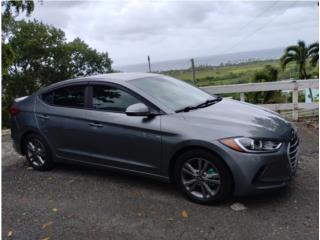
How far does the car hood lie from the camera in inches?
173

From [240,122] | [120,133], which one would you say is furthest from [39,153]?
[240,122]

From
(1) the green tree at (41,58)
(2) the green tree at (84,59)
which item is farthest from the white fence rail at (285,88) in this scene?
(2) the green tree at (84,59)

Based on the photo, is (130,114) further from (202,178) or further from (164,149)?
(202,178)

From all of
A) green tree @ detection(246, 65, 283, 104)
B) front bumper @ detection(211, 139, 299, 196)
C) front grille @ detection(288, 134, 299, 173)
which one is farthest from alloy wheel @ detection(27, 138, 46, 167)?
green tree @ detection(246, 65, 283, 104)

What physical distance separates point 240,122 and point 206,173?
2.33ft

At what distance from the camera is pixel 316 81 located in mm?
8750

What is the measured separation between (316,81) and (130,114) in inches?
218

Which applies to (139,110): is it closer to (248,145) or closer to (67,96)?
(248,145)

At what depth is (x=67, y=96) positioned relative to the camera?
19.4ft

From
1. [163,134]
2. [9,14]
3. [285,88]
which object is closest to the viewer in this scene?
[163,134]

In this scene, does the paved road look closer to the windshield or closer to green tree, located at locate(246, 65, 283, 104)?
the windshield

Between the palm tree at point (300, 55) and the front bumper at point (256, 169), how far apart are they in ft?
140

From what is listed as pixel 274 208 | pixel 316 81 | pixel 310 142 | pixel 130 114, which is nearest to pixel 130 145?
pixel 130 114

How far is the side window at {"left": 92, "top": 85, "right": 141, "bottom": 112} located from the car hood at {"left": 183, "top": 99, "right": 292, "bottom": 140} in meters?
0.87
